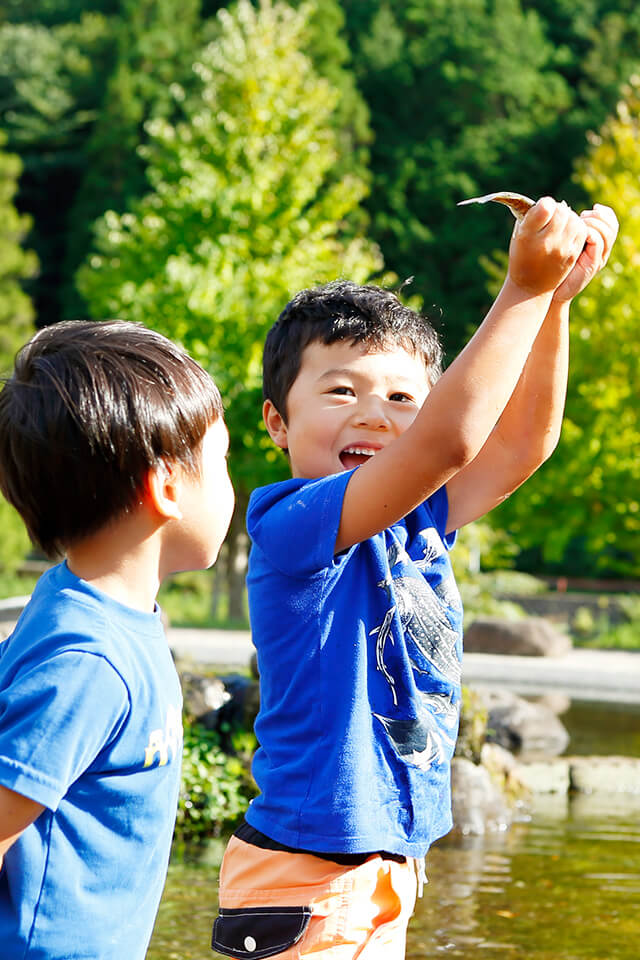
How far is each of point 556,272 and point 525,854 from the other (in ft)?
15.7

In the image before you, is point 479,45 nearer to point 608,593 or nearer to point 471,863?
point 608,593

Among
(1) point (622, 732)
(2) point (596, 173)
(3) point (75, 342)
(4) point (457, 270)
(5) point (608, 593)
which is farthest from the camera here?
(4) point (457, 270)

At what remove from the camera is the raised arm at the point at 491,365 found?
1621mm

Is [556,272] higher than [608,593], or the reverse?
[556,272]

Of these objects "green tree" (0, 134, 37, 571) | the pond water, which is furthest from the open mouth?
"green tree" (0, 134, 37, 571)

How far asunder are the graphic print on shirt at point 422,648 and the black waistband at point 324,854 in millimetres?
143

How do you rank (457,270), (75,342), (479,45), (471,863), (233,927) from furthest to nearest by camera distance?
(479,45) < (457,270) < (471,863) < (233,927) < (75,342)

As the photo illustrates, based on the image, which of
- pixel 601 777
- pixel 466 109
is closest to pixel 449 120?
pixel 466 109

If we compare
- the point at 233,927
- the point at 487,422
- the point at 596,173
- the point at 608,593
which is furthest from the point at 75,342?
the point at 608,593

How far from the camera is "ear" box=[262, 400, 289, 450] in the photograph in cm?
224

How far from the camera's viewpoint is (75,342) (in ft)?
5.29

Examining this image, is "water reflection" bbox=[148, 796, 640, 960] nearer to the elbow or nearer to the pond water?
the pond water

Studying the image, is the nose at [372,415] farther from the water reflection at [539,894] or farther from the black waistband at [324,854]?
the water reflection at [539,894]

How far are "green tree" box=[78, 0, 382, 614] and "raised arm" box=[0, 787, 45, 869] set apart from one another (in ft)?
54.5
